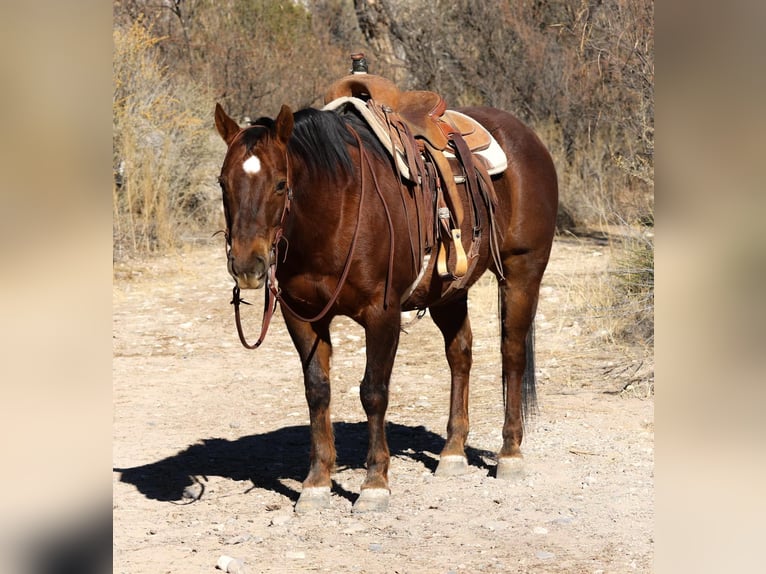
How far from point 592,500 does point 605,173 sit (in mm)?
9753

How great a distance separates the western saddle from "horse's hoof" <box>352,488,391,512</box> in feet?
3.60

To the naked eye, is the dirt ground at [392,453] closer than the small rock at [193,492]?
Yes

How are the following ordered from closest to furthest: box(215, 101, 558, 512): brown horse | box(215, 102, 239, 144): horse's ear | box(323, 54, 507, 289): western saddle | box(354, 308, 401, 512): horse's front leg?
box(215, 101, 558, 512): brown horse, box(215, 102, 239, 144): horse's ear, box(354, 308, 401, 512): horse's front leg, box(323, 54, 507, 289): western saddle

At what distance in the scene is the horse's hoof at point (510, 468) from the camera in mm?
5242

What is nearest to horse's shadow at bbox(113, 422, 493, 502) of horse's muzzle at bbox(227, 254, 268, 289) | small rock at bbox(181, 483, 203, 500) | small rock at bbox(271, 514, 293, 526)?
small rock at bbox(181, 483, 203, 500)

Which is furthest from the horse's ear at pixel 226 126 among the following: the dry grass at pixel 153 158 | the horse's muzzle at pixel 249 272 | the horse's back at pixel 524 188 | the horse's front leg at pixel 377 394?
the dry grass at pixel 153 158

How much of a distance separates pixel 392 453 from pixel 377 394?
1.27m

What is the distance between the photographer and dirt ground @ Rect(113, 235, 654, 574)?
424 centimetres

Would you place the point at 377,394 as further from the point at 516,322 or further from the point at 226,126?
the point at 226,126

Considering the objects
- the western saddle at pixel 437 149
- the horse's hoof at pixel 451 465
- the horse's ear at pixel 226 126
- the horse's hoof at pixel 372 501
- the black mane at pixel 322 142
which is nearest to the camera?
the horse's ear at pixel 226 126

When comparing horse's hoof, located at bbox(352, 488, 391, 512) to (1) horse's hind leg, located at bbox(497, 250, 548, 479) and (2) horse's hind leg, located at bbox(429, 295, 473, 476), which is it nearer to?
(2) horse's hind leg, located at bbox(429, 295, 473, 476)

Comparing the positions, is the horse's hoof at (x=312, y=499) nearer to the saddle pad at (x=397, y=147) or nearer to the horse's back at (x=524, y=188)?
the saddle pad at (x=397, y=147)
